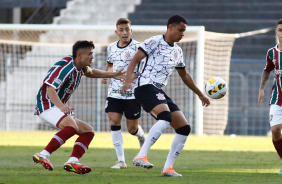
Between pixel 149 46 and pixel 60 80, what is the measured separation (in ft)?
3.89

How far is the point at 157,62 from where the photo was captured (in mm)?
8031

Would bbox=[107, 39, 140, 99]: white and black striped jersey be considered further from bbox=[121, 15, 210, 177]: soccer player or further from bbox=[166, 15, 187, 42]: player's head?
bbox=[166, 15, 187, 42]: player's head

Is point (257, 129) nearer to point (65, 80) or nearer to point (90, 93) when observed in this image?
point (90, 93)

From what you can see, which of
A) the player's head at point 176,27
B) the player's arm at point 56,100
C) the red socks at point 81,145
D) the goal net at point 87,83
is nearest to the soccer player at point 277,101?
the player's head at point 176,27

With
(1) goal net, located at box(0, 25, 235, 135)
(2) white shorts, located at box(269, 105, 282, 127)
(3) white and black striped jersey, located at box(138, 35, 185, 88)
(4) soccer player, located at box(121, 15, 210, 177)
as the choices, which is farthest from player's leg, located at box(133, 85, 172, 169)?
(1) goal net, located at box(0, 25, 235, 135)

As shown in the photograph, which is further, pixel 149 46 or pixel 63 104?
pixel 149 46

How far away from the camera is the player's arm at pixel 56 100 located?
293 inches

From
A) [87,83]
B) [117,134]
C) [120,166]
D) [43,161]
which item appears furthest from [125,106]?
[87,83]

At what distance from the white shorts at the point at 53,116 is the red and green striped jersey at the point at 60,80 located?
54 mm

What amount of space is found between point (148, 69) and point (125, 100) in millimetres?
1866

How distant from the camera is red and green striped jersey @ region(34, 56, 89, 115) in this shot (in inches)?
303

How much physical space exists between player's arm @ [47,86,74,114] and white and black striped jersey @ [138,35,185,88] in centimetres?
108

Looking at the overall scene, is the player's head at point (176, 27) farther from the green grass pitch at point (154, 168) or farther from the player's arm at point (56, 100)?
the green grass pitch at point (154, 168)

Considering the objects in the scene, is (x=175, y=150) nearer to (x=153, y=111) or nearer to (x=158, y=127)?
(x=158, y=127)
